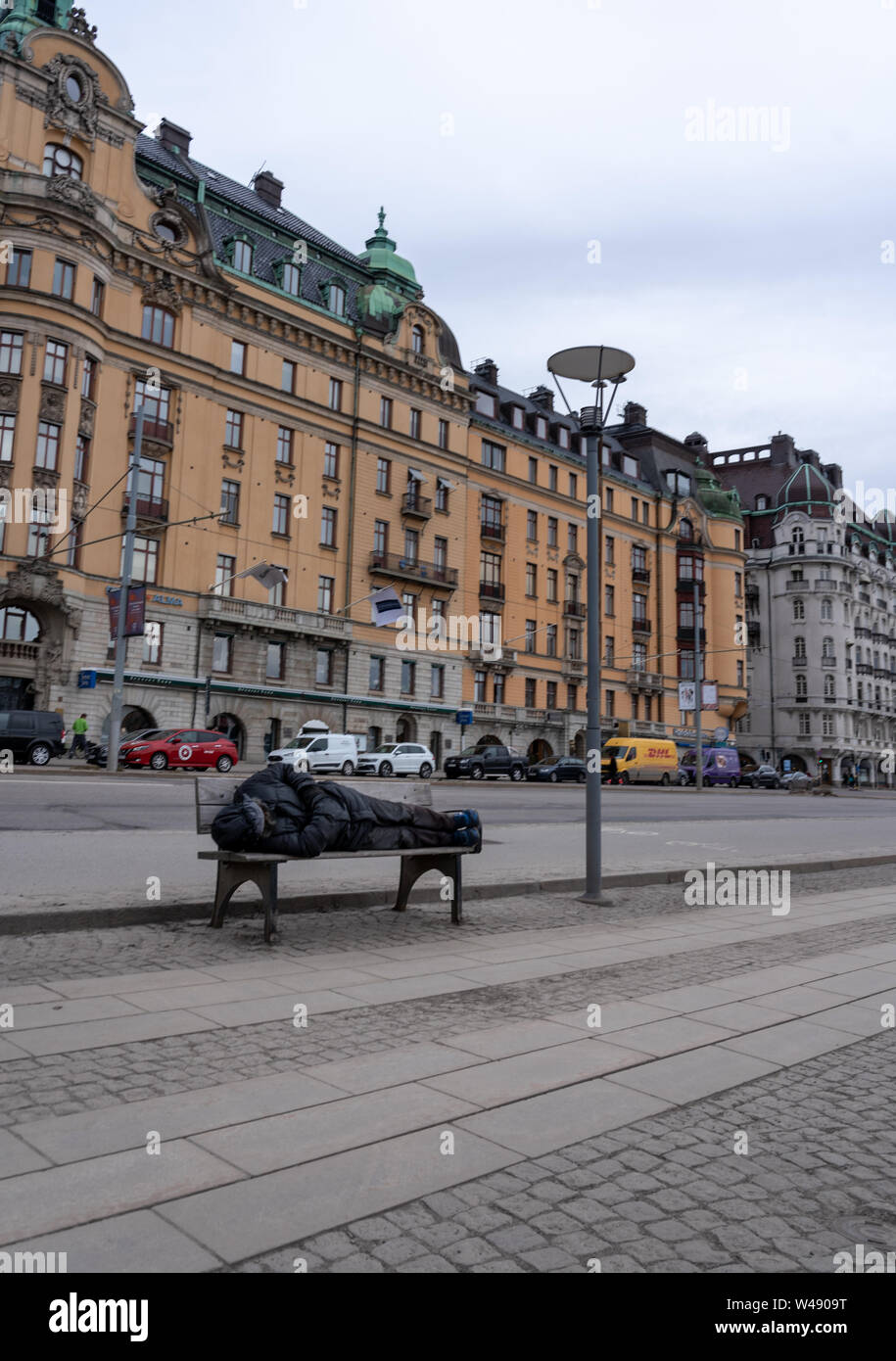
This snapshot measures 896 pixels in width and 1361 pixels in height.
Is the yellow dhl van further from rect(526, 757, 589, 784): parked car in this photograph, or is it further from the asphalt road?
the asphalt road

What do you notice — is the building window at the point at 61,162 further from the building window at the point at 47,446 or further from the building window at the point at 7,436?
the building window at the point at 7,436

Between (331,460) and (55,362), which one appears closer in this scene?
(55,362)

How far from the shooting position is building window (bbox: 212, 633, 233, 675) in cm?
4362

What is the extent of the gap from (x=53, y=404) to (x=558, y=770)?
91.0ft

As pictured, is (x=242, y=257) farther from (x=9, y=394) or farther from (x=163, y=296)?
(x=9, y=394)

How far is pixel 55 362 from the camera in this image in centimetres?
3756

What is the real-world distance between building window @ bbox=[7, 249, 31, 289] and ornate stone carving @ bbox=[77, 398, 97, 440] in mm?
4438

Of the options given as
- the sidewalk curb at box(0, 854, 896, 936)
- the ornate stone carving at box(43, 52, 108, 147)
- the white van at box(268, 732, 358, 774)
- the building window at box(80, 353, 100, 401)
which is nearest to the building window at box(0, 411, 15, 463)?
the building window at box(80, 353, 100, 401)

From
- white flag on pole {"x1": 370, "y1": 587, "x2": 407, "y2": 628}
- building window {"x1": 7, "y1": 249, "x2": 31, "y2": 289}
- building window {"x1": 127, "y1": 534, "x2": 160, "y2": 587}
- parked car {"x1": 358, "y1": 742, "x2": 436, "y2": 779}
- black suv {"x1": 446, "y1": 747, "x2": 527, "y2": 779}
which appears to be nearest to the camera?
building window {"x1": 7, "y1": 249, "x2": 31, "y2": 289}

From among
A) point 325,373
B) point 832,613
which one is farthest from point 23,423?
point 832,613

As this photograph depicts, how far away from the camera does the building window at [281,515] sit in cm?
4709

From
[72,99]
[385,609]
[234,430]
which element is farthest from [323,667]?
[72,99]

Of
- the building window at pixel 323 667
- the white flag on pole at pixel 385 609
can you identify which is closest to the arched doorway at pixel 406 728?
the building window at pixel 323 667

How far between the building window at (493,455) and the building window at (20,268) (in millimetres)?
28225
